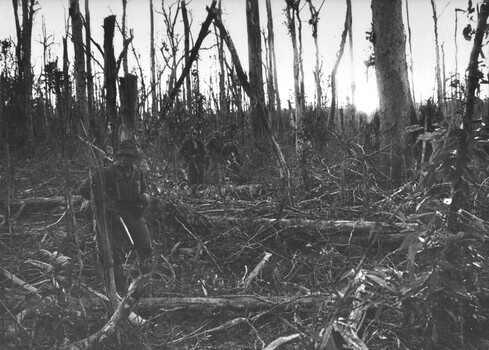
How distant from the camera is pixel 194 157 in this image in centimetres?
707

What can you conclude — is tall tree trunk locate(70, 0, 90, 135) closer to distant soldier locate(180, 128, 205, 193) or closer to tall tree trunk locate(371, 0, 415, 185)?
distant soldier locate(180, 128, 205, 193)

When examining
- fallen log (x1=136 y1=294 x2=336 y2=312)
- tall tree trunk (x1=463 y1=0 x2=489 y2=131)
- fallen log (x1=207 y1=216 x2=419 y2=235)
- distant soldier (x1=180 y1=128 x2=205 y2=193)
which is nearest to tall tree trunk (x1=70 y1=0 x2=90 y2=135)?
distant soldier (x1=180 y1=128 x2=205 y2=193)

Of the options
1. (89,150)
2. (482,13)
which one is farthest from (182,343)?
(482,13)

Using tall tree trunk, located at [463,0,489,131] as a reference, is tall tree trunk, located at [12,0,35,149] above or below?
above

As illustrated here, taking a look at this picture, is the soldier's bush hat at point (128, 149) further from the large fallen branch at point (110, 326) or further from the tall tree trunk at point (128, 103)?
the large fallen branch at point (110, 326)

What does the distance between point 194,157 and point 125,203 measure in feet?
10.6

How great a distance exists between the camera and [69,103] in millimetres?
2252

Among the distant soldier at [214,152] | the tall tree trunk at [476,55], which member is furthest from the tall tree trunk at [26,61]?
the tall tree trunk at [476,55]


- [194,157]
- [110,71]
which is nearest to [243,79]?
Answer: [110,71]

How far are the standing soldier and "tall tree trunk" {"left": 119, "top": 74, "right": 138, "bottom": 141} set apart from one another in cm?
69

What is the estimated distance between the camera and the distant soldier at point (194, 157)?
7008 millimetres

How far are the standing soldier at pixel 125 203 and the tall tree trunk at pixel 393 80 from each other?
320cm

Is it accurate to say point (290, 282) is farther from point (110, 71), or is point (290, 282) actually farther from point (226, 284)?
point (110, 71)

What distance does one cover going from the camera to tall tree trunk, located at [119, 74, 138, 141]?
4.35 metres
